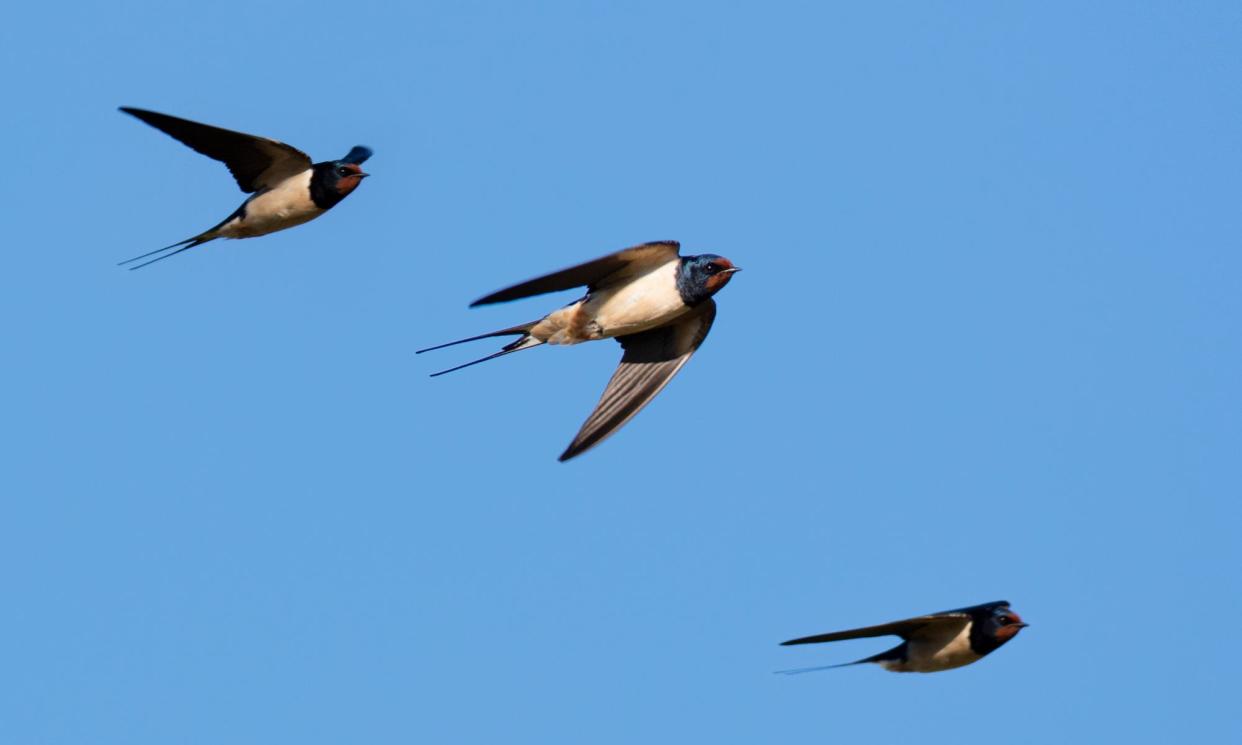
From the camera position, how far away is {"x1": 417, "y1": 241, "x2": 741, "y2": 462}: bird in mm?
6770

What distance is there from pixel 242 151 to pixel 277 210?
27 cm

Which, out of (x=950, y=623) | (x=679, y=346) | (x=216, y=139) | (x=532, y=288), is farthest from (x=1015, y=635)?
(x=216, y=139)

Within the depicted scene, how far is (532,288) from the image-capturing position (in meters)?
6.23

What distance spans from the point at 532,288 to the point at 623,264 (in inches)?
25.7

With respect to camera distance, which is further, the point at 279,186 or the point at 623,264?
the point at 279,186

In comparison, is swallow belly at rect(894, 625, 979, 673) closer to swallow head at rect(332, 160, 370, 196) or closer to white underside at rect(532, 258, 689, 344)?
white underside at rect(532, 258, 689, 344)

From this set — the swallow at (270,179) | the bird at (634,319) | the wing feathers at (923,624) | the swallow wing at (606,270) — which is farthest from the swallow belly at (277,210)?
the wing feathers at (923,624)

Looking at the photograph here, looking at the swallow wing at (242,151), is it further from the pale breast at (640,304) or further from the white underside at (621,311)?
the pale breast at (640,304)

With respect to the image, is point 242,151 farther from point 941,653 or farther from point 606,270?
point 941,653

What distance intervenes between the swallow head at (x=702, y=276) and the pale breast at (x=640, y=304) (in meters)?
0.03

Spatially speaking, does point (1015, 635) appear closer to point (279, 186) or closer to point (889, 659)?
point (889, 659)

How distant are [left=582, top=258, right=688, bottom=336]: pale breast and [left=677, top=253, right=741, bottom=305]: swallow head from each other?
32 mm

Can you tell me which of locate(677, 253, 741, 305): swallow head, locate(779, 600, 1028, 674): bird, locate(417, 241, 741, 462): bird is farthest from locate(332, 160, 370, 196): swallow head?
locate(779, 600, 1028, 674): bird

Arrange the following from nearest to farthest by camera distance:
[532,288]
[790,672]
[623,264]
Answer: [790,672]
[532,288]
[623,264]
